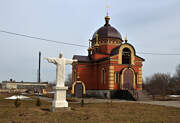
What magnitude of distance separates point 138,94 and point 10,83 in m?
53.0

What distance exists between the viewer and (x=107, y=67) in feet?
77.0

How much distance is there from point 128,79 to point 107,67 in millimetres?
2999

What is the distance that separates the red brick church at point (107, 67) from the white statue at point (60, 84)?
12461 millimetres

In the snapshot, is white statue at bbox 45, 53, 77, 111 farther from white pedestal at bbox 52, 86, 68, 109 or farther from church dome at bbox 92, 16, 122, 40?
church dome at bbox 92, 16, 122, 40

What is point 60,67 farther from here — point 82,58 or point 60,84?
point 82,58

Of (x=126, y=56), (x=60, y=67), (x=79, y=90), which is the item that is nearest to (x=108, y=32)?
(x=126, y=56)

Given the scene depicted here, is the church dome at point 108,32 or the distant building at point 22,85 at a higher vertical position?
the church dome at point 108,32

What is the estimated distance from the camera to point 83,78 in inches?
1047

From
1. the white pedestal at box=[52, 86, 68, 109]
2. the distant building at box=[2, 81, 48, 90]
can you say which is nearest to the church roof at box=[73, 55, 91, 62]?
the white pedestal at box=[52, 86, 68, 109]

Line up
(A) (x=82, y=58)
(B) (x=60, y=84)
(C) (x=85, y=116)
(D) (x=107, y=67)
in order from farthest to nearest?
(A) (x=82, y=58) → (D) (x=107, y=67) → (B) (x=60, y=84) → (C) (x=85, y=116)

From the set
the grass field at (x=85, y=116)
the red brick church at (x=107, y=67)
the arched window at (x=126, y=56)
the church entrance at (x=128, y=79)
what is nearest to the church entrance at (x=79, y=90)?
the red brick church at (x=107, y=67)

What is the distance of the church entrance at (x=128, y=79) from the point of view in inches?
919

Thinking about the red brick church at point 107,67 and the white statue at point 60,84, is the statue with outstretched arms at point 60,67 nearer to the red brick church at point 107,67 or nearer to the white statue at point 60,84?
the white statue at point 60,84

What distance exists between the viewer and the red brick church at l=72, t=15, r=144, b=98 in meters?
23.2
